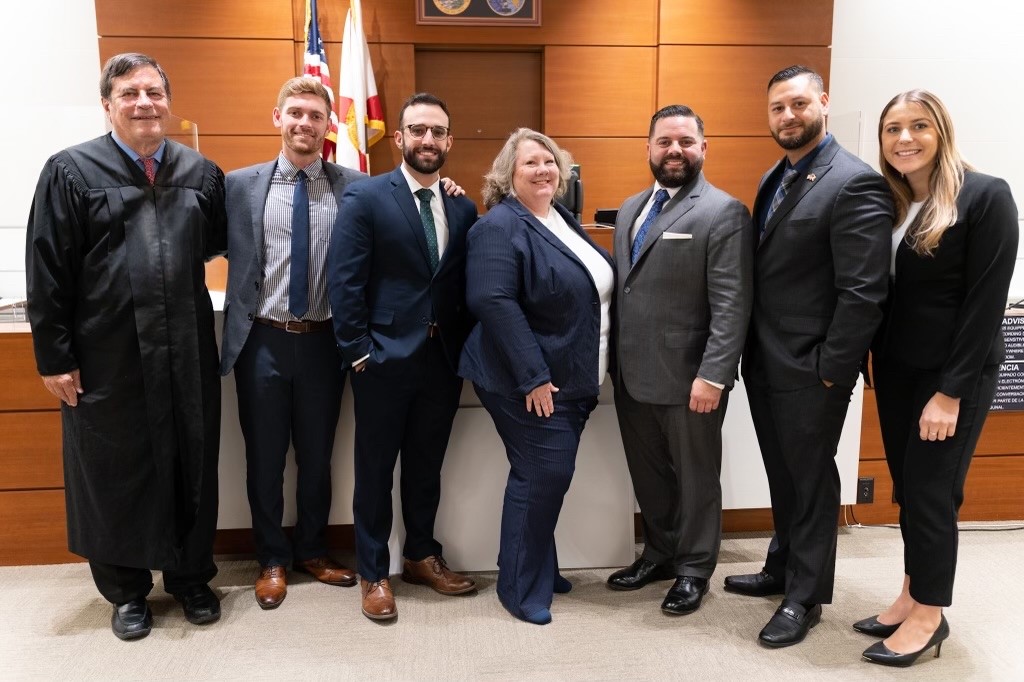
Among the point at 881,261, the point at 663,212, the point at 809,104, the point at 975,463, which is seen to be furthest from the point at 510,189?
the point at 975,463

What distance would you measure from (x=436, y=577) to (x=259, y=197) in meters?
1.44

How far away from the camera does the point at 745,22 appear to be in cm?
527

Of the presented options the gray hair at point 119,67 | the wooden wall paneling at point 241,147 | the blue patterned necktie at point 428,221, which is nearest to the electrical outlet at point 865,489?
the blue patterned necktie at point 428,221

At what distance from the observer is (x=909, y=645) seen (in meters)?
2.25

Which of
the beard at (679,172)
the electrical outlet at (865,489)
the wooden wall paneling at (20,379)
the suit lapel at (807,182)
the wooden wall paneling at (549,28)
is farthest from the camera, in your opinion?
the wooden wall paneling at (549,28)

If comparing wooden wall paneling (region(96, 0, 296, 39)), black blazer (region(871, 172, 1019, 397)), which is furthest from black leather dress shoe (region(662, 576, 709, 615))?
wooden wall paneling (region(96, 0, 296, 39))

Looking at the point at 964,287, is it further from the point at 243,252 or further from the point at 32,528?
the point at 32,528

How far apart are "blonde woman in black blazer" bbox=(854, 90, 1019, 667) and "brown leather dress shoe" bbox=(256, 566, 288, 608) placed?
1901 millimetres

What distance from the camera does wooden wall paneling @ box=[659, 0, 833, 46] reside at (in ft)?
17.1

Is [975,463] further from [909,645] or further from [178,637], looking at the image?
[178,637]

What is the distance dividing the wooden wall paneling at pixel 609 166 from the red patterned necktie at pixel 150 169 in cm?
338

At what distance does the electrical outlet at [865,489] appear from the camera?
323cm

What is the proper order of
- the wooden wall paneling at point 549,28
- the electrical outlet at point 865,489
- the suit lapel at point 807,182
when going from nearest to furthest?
the suit lapel at point 807,182, the electrical outlet at point 865,489, the wooden wall paneling at point 549,28

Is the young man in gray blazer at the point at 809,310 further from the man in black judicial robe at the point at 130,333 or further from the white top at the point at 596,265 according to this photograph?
the man in black judicial robe at the point at 130,333
